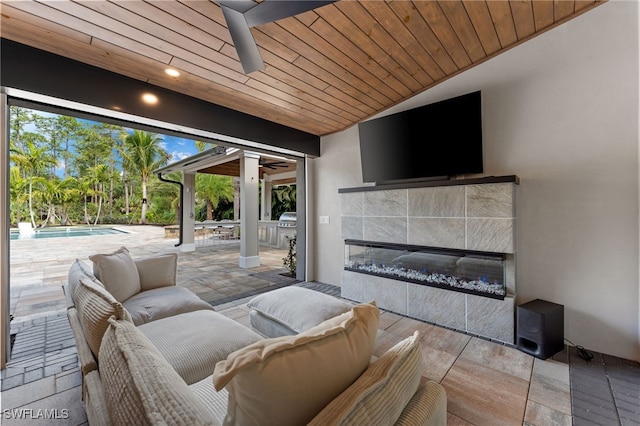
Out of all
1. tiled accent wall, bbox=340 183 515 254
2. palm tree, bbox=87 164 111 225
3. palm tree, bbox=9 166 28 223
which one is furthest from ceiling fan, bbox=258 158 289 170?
A: palm tree, bbox=87 164 111 225

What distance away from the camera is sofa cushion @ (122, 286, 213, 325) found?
6.66ft

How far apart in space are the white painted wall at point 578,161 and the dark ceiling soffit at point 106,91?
299 centimetres

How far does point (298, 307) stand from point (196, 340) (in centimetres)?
80

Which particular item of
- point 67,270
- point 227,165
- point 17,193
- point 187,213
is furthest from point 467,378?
point 17,193

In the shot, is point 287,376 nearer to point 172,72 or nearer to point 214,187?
point 172,72

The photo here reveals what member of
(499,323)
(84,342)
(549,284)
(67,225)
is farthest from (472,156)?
(67,225)

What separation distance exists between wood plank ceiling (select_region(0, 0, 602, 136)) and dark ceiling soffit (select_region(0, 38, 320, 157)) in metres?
0.08

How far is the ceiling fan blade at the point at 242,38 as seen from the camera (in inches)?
64.9

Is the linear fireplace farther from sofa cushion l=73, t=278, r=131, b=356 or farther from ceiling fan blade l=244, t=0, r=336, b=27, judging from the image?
sofa cushion l=73, t=278, r=131, b=356

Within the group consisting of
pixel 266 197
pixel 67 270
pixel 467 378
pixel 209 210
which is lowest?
pixel 467 378

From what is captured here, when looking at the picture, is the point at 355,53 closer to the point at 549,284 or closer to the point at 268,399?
the point at 268,399

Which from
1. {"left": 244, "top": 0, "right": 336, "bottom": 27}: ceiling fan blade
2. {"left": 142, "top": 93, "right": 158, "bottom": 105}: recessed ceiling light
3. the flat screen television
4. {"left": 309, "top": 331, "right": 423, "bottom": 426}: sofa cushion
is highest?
{"left": 244, "top": 0, "right": 336, "bottom": 27}: ceiling fan blade

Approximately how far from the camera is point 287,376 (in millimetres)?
669

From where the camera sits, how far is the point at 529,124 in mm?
2709
